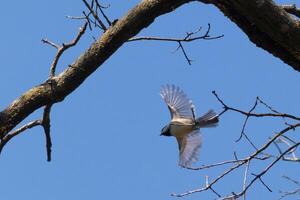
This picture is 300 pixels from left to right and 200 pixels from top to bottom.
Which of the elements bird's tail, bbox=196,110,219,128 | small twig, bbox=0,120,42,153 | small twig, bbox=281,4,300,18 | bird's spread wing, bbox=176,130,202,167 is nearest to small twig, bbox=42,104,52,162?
small twig, bbox=0,120,42,153

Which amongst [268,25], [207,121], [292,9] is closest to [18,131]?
[268,25]

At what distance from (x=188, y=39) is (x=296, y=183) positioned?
1077 millimetres

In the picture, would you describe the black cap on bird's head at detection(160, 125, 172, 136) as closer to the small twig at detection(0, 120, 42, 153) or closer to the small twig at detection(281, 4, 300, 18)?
the small twig at detection(0, 120, 42, 153)

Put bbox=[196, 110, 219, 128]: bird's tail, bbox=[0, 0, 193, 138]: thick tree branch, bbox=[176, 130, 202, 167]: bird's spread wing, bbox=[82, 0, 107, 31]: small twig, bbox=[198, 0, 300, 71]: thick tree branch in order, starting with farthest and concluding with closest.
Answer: bbox=[176, 130, 202, 167]: bird's spread wing
bbox=[196, 110, 219, 128]: bird's tail
bbox=[82, 0, 107, 31]: small twig
bbox=[0, 0, 193, 138]: thick tree branch
bbox=[198, 0, 300, 71]: thick tree branch

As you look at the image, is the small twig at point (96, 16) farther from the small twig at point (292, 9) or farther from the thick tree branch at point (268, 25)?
the small twig at point (292, 9)

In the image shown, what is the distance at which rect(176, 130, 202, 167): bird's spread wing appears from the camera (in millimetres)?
4861

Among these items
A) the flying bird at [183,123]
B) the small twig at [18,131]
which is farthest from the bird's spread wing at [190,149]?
the small twig at [18,131]

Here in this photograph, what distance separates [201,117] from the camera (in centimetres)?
448

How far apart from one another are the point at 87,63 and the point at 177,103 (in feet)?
7.18

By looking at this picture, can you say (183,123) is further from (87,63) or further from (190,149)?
(87,63)

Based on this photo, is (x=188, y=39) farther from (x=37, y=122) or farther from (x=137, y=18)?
(x=37, y=122)

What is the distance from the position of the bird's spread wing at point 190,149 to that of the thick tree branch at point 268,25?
213 centimetres

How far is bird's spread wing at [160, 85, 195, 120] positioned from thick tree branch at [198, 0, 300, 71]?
211 cm

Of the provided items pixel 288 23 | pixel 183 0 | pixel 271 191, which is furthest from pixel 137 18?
pixel 271 191
